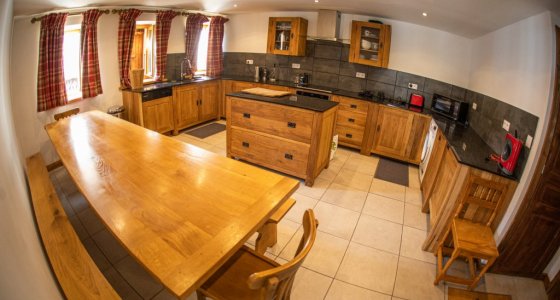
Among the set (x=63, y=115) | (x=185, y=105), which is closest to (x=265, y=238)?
(x=63, y=115)

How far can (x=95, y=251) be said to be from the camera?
2.29 m

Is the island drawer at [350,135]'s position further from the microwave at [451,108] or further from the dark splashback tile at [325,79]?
the microwave at [451,108]

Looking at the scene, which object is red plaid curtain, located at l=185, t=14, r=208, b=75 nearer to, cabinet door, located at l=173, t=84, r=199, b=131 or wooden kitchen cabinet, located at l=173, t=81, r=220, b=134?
wooden kitchen cabinet, located at l=173, t=81, r=220, b=134

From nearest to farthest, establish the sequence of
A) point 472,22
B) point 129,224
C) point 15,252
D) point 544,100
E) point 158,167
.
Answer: point 15,252 < point 129,224 < point 158,167 < point 544,100 < point 472,22

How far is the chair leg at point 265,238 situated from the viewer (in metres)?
2.03

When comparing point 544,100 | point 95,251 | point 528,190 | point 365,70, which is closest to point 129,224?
point 95,251

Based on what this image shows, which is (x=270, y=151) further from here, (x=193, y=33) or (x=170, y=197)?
(x=193, y=33)

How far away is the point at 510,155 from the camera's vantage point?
2.22 m

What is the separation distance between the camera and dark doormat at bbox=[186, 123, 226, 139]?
5109 millimetres

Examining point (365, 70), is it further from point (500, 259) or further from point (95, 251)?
point (95, 251)

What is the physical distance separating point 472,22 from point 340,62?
2.42m

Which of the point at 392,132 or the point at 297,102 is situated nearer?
the point at 297,102

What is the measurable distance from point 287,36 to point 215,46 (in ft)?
5.32

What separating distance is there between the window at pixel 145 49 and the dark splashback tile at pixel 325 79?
303 centimetres
